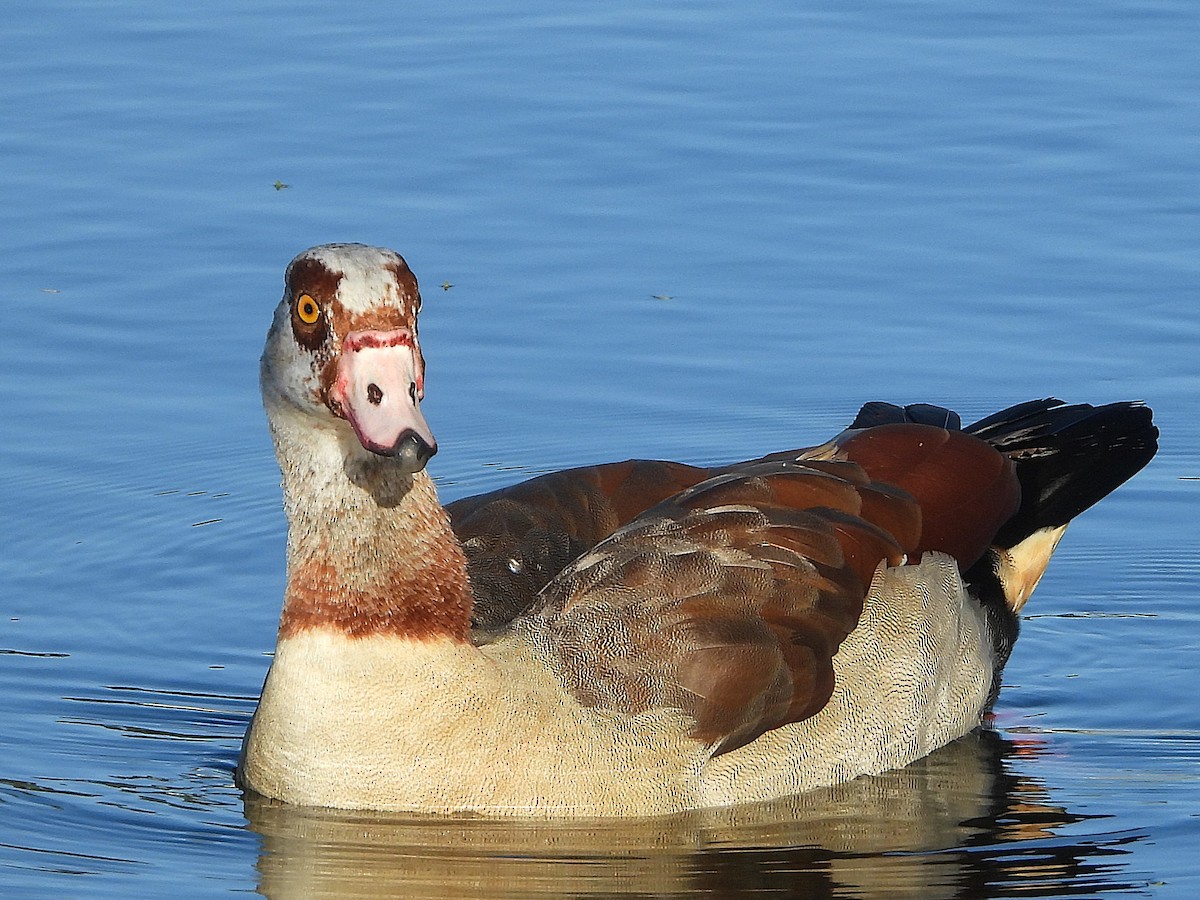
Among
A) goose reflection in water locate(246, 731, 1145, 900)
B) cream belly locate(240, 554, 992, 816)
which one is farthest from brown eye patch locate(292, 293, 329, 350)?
goose reflection in water locate(246, 731, 1145, 900)

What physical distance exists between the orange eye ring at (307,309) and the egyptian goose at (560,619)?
10 millimetres

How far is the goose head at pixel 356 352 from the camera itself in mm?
7148

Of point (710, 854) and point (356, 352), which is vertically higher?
point (356, 352)

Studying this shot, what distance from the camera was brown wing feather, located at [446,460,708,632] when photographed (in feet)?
29.0

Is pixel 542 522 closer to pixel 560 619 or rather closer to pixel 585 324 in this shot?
pixel 560 619

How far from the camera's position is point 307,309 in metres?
7.46

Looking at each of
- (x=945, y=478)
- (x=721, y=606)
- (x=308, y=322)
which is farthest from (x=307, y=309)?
(x=945, y=478)

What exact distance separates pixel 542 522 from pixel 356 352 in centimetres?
182

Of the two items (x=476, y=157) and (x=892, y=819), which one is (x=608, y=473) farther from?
(x=476, y=157)

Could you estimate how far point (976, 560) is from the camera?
9.27 metres

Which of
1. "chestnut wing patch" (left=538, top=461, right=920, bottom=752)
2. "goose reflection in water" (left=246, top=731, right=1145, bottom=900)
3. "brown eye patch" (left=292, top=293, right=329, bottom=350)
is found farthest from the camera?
"chestnut wing patch" (left=538, top=461, right=920, bottom=752)

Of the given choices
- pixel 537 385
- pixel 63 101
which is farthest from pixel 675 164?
pixel 63 101

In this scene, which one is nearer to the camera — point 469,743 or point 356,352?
point 356,352

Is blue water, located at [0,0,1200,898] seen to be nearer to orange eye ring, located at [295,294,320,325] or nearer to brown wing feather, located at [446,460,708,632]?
brown wing feather, located at [446,460,708,632]
